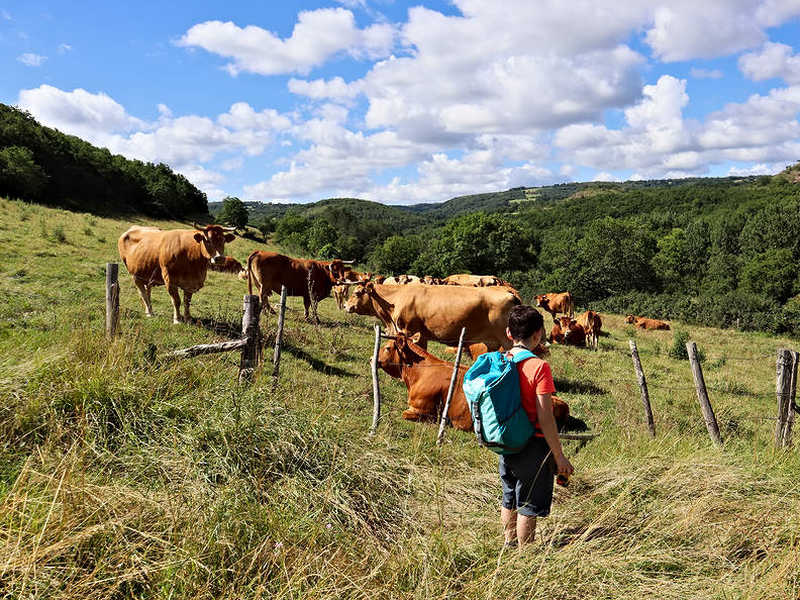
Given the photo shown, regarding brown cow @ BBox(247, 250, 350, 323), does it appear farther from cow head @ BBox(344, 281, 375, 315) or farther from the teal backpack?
the teal backpack

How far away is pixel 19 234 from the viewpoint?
17578 mm

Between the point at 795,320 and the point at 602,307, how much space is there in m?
16.0

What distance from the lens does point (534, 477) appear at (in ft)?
11.2

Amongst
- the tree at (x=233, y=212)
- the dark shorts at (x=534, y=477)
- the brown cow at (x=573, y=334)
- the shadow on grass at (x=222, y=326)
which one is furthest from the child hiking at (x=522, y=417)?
the tree at (x=233, y=212)

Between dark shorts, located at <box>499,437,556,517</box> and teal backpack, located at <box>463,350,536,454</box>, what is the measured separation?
11 cm

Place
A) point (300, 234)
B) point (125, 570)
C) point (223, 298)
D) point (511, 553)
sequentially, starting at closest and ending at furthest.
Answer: point (125, 570), point (511, 553), point (223, 298), point (300, 234)

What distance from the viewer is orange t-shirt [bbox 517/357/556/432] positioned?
333cm

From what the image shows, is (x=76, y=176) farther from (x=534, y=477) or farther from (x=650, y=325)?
(x=534, y=477)

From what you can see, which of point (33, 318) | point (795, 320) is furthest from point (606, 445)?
point (795, 320)

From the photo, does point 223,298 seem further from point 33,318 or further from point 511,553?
point 511,553

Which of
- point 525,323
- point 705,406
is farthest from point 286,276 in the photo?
point 525,323

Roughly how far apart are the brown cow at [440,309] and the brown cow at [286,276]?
3.01 meters

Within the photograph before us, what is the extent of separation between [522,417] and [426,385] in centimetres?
418

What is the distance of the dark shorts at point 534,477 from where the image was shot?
3.42 meters
